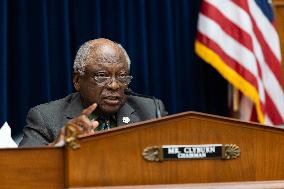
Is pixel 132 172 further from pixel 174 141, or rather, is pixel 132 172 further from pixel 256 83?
pixel 256 83

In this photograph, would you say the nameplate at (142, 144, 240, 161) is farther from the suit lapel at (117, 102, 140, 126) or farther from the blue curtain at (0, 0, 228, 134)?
the blue curtain at (0, 0, 228, 134)

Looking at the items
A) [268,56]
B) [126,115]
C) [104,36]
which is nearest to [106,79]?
[126,115]

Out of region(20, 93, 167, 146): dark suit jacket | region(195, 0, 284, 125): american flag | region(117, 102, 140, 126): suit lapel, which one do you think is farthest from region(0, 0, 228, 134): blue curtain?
region(117, 102, 140, 126): suit lapel

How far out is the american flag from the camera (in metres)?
3.99

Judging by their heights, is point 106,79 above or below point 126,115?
above

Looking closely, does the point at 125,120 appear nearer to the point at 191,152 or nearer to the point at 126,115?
the point at 126,115

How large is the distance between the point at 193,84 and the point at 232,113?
0.32 meters

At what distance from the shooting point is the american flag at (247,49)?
399 centimetres

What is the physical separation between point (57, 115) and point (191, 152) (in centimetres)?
123

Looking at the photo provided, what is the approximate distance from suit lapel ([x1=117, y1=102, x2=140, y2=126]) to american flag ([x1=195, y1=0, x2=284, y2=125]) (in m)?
0.99

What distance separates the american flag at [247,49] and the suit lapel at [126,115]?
991mm

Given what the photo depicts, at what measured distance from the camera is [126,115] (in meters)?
3.12

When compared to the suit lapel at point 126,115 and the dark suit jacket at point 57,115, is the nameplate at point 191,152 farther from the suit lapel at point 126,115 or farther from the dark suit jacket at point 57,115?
the suit lapel at point 126,115

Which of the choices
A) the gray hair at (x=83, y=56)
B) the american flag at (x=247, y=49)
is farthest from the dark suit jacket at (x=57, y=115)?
the american flag at (x=247, y=49)
